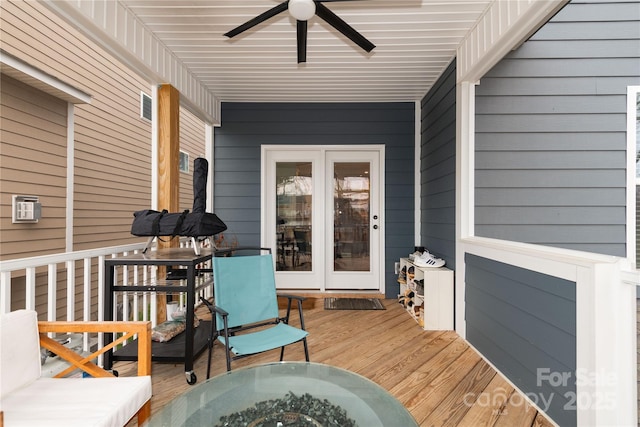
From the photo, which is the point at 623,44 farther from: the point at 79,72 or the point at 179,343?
the point at 79,72

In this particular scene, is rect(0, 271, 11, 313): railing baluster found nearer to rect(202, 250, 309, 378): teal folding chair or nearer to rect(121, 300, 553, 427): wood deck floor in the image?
rect(121, 300, 553, 427): wood deck floor

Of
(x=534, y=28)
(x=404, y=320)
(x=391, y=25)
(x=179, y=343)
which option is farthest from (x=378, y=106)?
(x=179, y=343)

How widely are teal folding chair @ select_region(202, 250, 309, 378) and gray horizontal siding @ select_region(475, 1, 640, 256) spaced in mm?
2007

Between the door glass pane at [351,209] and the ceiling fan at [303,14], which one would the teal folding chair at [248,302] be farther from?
the door glass pane at [351,209]

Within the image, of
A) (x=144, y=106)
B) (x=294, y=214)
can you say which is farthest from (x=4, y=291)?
(x=144, y=106)

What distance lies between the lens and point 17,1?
11.2 feet

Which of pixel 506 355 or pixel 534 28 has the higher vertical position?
pixel 534 28

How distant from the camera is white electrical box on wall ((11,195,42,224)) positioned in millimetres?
3320

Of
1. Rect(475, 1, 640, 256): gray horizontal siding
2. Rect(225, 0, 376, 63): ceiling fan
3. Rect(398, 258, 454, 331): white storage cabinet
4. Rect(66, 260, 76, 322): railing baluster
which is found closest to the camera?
Rect(225, 0, 376, 63): ceiling fan

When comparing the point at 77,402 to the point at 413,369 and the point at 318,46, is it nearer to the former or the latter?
the point at 413,369

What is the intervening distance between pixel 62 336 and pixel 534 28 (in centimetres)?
451

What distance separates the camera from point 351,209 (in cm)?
462

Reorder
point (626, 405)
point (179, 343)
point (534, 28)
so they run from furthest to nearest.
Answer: point (179, 343), point (534, 28), point (626, 405)

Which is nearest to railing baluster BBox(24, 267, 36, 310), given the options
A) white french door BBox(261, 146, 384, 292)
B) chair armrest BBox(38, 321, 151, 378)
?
chair armrest BBox(38, 321, 151, 378)
